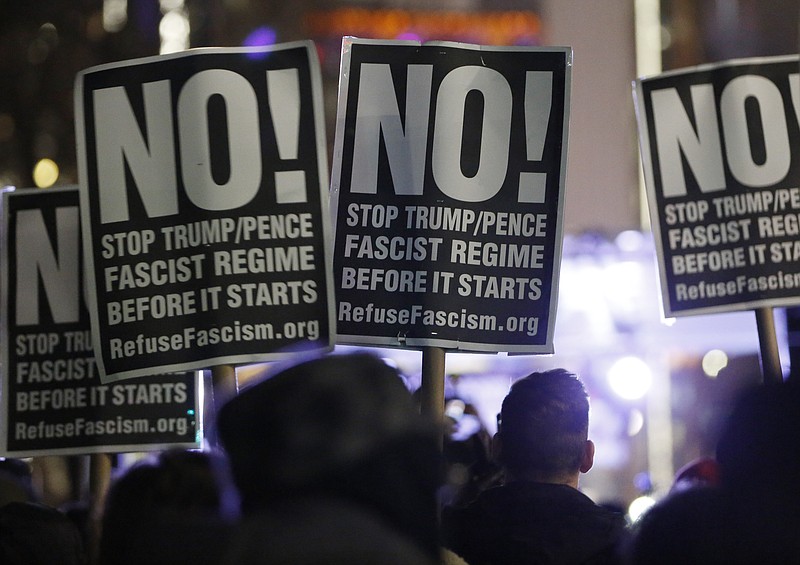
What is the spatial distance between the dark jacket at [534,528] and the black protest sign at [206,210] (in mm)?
825

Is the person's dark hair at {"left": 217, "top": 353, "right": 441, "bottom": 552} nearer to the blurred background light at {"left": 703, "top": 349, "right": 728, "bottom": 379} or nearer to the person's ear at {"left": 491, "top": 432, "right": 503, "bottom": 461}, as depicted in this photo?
the person's ear at {"left": 491, "top": 432, "right": 503, "bottom": 461}

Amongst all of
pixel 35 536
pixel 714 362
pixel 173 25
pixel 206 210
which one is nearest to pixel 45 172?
pixel 173 25

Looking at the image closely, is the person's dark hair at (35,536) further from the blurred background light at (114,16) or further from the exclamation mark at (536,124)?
the blurred background light at (114,16)

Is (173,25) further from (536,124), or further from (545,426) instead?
(545,426)

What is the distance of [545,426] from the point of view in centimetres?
417

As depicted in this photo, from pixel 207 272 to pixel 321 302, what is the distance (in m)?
0.44

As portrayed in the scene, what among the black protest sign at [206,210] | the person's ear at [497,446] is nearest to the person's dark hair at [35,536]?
the black protest sign at [206,210]

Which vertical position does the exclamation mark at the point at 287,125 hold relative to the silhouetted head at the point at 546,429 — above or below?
above

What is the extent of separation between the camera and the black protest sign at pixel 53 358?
6012mm

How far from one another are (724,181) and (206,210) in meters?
2.13

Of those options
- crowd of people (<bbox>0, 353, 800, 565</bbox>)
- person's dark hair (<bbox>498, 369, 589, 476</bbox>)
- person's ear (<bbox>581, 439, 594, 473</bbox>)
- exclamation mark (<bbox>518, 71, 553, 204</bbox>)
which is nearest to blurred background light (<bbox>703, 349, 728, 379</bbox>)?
exclamation mark (<bbox>518, 71, 553, 204</bbox>)

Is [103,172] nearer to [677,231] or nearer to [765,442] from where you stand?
[677,231]

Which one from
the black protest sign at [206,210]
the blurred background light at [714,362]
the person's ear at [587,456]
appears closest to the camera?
the person's ear at [587,456]

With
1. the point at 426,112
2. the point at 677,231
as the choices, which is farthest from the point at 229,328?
the point at 677,231
